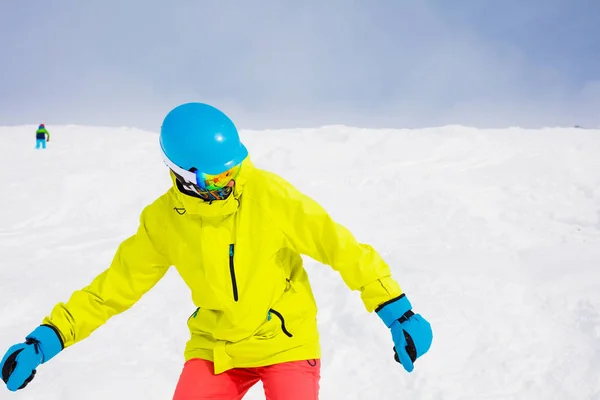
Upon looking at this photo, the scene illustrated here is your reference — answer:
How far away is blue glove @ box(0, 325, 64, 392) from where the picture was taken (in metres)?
2.03

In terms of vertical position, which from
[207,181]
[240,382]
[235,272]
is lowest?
[240,382]

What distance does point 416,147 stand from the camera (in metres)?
10.4

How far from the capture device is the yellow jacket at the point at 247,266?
195cm

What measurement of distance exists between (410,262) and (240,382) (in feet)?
10.4

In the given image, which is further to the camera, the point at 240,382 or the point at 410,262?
the point at 410,262

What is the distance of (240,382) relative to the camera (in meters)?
2.16

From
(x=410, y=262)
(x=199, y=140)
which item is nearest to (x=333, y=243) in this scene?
(x=199, y=140)

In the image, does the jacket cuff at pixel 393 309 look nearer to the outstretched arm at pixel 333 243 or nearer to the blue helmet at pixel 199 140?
the outstretched arm at pixel 333 243

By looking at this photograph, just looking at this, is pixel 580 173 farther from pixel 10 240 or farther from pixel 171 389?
pixel 10 240

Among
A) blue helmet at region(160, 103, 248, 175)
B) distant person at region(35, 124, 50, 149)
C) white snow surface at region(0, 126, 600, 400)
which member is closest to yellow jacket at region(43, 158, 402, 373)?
blue helmet at region(160, 103, 248, 175)

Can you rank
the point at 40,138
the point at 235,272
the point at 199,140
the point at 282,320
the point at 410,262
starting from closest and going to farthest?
the point at 199,140 < the point at 235,272 < the point at 282,320 < the point at 410,262 < the point at 40,138

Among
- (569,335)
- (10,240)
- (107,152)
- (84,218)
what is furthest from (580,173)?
(107,152)

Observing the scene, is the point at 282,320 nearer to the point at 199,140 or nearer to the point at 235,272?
the point at 235,272

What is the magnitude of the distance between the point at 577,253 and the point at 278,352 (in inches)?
165
